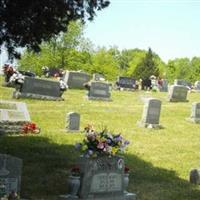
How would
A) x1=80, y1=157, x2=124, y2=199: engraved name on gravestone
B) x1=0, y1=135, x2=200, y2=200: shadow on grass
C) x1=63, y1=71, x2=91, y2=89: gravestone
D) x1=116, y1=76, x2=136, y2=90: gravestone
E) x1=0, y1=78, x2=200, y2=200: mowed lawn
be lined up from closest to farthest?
1. x1=80, y1=157, x2=124, y2=199: engraved name on gravestone
2. x1=0, y1=135, x2=200, y2=200: shadow on grass
3. x1=0, y1=78, x2=200, y2=200: mowed lawn
4. x1=63, y1=71, x2=91, y2=89: gravestone
5. x1=116, y1=76, x2=136, y2=90: gravestone

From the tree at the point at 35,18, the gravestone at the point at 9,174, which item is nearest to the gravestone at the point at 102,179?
the gravestone at the point at 9,174

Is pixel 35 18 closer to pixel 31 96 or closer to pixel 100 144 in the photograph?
pixel 100 144

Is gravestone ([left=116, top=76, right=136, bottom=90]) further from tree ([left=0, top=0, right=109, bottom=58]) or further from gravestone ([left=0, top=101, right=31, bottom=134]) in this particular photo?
tree ([left=0, top=0, right=109, bottom=58])

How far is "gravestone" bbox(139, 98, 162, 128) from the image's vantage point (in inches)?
853

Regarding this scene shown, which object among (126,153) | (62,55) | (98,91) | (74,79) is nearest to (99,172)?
(126,153)

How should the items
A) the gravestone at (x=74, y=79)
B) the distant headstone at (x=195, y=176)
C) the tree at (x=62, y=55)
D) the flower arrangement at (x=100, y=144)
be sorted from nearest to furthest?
1. the flower arrangement at (x=100, y=144)
2. the distant headstone at (x=195, y=176)
3. the gravestone at (x=74, y=79)
4. the tree at (x=62, y=55)

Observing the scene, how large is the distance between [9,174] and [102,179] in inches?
78.6

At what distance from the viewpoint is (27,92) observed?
2589 cm

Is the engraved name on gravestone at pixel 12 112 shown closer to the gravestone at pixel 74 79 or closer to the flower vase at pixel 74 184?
the flower vase at pixel 74 184

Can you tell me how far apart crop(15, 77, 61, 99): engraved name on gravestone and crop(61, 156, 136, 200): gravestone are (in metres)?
16.2

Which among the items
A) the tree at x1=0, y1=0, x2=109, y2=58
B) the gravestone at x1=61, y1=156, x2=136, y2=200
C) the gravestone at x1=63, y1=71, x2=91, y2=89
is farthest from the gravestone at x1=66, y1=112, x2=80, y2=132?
the gravestone at x1=63, y1=71, x2=91, y2=89

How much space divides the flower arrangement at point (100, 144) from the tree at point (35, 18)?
328cm

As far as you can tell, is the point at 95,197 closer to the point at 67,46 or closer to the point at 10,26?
the point at 10,26

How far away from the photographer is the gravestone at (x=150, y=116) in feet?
71.1
